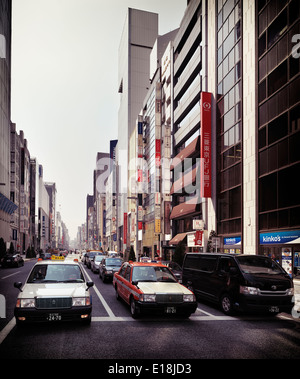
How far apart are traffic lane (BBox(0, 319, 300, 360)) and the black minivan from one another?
0.70 metres

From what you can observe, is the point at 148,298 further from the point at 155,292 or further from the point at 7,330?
the point at 7,330

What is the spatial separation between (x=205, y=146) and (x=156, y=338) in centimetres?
2793

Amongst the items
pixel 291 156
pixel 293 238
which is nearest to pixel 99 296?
pixel 293 238

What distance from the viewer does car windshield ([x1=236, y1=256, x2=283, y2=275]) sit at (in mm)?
11547

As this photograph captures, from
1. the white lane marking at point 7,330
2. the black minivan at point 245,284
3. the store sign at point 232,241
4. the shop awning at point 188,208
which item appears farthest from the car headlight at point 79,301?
Result: the shop awning at point 188,208

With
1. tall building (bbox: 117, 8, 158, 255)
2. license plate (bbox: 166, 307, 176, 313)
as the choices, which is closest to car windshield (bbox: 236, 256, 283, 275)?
license plate (bbox: 166, 307, 176, 313)

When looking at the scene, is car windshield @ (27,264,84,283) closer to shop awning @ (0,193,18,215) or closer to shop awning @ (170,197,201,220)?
shop awning @ (170,197,201,220)

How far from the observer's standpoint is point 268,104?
25.8m

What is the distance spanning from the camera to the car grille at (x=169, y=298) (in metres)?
10.1

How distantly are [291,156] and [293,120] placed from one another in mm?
2333

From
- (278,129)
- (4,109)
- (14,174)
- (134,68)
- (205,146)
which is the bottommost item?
(278,129)

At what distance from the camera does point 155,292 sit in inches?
400

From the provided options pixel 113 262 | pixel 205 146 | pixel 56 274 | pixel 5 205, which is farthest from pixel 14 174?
pixel 56 274

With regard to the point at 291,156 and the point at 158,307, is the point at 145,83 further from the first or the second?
the point at 158,307
